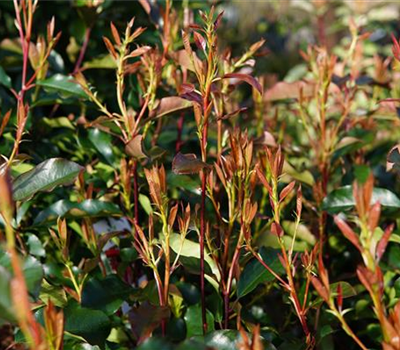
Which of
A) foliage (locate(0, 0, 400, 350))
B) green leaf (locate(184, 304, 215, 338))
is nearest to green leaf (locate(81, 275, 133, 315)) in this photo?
foliage (locate(0, 0, 400, 350))

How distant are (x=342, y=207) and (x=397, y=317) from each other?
0.69 m

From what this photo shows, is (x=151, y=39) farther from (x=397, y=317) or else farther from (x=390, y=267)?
(x=397, y=317)

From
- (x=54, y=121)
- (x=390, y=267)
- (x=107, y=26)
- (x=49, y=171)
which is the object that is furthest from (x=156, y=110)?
(x=107, y=26)

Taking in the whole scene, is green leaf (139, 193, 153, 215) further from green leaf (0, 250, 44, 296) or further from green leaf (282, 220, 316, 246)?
green leaf (0, 250, 44, 296)

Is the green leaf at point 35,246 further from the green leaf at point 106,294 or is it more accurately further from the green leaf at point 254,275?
the green leaf at point 254,275

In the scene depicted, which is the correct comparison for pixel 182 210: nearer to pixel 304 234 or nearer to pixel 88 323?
pixel 88 323

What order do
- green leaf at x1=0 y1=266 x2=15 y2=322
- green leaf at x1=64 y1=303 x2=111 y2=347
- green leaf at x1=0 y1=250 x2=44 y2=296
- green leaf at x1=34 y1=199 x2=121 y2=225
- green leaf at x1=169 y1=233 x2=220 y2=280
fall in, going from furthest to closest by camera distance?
1. green leaf at x1=34 y1=199 x2=121 y2=225
2. green leaf at x1=169 y1=233 x2=220 y2=280
3. green leaf at x1=64 y1=303 x2=111 y2=347
4. green leaf at x1=0 y1=250 x2=44 y2=296
5. green leaf at x1=0 y1=266 x2=15 y2=322

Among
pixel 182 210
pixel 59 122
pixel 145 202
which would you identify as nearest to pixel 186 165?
pixel 182 210

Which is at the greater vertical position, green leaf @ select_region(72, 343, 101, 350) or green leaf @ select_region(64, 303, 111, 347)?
green leaf @ select_region(72, 343, 101, 350)

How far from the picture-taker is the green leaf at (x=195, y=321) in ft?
4.04

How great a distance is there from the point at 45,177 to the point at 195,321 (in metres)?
0.41

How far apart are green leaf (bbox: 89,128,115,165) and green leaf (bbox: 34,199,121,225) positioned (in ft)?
0.67

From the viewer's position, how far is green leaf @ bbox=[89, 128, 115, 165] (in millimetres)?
1588

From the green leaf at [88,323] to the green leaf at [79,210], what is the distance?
246 mm
